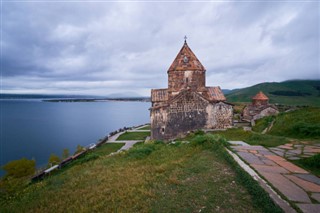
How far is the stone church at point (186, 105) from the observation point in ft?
56.8

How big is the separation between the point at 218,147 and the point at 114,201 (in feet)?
14.2

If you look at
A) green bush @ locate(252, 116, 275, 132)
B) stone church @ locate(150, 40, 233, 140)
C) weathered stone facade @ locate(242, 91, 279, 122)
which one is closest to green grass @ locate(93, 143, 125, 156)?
stone church @ locate(150, 40, 233, 140)

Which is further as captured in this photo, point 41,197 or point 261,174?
point 41,197

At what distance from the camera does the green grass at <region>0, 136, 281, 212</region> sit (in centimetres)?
A: 386

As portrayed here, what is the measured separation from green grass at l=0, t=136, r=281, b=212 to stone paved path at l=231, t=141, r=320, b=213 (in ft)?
1.78

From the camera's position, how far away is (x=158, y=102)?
1947 centimetres

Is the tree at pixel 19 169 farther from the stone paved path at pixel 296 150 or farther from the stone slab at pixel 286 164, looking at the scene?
the stone paved path at pixel 296 150

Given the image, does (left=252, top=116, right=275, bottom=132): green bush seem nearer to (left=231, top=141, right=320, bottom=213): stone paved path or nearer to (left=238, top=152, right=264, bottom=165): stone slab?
(left=231, top=141, right=320, bottom=213): stone paved path

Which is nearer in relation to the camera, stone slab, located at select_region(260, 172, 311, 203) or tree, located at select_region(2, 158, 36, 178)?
stone slab, located at select_region(260, 172, 311, 203)

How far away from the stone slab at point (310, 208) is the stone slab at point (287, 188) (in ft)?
0.45

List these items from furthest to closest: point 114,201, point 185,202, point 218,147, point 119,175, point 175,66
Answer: point 175,66 < point 218,147 < point 119,175 < point 114,201 < point 185,202

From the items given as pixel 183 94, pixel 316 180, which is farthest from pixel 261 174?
pixel 183 94

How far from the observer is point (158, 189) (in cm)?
477

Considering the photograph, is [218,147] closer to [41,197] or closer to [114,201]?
[114,201]
